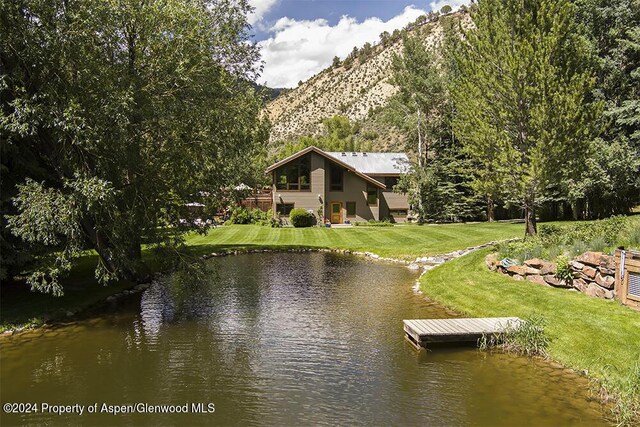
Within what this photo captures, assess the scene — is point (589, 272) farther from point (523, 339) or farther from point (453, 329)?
point (453, 329)

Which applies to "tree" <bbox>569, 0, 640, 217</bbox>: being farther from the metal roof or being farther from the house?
the house

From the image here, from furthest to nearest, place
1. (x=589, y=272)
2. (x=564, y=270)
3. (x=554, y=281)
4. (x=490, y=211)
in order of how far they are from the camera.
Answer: (x=490, y=211) < (x=554, y=281) < (x=564, y=270) < (x=589, y=272)

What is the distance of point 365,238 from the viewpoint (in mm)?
34656

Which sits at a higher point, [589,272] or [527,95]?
[527,95]

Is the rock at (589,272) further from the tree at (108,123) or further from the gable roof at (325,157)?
the gable roof at (325,157)

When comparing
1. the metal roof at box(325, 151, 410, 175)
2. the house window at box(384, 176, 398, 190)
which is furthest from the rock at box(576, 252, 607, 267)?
the house window at box(384, 176, 398, 190)

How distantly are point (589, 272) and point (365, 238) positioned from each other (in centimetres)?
2170

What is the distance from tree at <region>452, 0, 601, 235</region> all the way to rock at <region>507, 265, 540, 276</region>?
471cm

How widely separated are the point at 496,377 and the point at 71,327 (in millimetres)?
11591

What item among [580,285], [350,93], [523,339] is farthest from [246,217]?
[350,93]

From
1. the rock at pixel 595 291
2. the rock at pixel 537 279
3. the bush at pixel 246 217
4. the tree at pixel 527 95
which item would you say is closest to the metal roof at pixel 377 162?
the bush at pixel 246 217

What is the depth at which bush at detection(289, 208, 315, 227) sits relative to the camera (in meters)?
43.6

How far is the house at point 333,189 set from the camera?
149 feet

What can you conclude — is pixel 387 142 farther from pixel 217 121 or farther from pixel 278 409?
pixel 278 409
